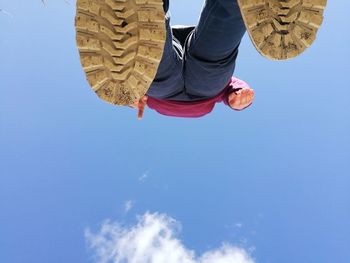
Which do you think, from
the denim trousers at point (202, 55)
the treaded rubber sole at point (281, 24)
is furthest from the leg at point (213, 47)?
the treaded rubber sole at point (281, 24)

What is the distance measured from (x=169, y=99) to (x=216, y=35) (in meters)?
0.37

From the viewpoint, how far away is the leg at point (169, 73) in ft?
4.26

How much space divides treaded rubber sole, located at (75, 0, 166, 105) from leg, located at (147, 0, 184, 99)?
0.52ft

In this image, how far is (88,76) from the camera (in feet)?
3.60

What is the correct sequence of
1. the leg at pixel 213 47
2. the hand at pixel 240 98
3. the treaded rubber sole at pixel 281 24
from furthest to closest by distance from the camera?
the hand at pixel 240 98 → the leg at pixel 213 47 → the treaded rubber sole at pixel 281 24

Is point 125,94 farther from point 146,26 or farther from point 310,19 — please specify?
point 310,19

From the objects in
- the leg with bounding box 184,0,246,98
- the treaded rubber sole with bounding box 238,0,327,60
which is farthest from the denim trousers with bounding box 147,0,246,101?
the treaded rubber sole with bounding box 238,0,327,60

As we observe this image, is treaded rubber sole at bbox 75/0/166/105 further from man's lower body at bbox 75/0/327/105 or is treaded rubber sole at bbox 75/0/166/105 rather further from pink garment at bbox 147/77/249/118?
pink garment at bbox 147/77/249/118

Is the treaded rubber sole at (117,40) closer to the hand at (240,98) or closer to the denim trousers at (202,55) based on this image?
the denim trousers at (202,55)

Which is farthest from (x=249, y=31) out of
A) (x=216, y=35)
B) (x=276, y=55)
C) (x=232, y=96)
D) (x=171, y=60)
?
(x=232, y=96)

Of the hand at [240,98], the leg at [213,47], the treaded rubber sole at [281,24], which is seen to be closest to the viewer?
the treaded rubber sole at [281,24]

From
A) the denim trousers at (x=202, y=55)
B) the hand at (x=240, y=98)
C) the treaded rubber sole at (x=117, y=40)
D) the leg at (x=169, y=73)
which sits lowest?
the treaded rubber sole at (x=117, y=40)

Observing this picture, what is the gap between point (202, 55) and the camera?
4.46ft

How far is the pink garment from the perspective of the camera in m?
1.61
